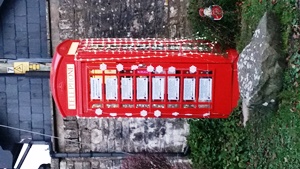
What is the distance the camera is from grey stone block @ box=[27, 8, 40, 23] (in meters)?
7.84

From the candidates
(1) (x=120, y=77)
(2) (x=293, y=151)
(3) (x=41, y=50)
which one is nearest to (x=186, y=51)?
(1) (x=120, y=77)

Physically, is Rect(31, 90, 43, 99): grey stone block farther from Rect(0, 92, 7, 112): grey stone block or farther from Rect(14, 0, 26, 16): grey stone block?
Rect(14, 0, 26, 16): grey stone block

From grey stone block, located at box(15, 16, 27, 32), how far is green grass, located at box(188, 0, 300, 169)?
9.24ft

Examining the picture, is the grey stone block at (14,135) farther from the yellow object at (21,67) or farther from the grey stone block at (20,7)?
the grey stone block at (20,7)

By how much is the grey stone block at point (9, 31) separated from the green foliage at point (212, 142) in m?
3.37

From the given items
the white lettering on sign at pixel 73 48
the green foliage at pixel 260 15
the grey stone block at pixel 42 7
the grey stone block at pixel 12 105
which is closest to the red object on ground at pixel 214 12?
the green foliage at pixel 260 15

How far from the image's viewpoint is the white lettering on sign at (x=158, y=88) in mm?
6270

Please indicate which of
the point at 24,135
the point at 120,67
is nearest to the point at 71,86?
the point at 120,67

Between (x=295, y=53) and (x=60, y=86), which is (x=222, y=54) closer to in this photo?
(x=295, y=53)

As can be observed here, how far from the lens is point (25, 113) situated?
8133mm

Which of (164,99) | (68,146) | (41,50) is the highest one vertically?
(41,50)

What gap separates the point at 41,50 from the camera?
7.92 meters

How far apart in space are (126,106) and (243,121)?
6.06 ft

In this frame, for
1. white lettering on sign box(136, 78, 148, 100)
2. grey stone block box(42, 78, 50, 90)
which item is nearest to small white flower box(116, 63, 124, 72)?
white lettering on sign box(136, 78, 148, 100)
